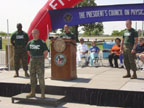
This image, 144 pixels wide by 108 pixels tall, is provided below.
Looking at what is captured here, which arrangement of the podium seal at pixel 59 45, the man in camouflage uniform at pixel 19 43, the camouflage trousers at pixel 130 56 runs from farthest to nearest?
the man in camouflage uniform at pixel 19 43
the camouflage trousers at pixel 130 56
the podium seal at pixel 59 45

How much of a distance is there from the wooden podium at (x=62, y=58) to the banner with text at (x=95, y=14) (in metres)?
3.50

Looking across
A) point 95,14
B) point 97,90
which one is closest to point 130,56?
point 97,90

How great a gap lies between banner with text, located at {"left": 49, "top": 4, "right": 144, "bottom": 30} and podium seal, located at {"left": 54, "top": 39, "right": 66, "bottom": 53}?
149 inches

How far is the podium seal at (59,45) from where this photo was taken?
7518 mm

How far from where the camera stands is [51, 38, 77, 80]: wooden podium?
753 centimetres

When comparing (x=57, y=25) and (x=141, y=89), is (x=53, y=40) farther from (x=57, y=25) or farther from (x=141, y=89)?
(x=57, y=25)

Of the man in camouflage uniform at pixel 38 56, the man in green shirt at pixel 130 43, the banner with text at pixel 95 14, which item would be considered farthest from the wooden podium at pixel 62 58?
the banner with text at pixel 95 14

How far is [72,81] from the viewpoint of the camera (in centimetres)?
753

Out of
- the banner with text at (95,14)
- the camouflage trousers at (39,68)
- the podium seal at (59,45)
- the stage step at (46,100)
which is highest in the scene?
the banner with text at (95,14)

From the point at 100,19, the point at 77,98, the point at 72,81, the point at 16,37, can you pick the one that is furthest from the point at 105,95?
the point at 100,19

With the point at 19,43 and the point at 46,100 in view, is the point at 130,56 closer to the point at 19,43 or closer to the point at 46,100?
the point at 46,100

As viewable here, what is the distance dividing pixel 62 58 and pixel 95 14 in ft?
13.1

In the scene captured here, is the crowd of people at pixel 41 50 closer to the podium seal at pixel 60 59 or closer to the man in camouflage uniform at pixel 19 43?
the man in camouflage uniform at pixel 19 43

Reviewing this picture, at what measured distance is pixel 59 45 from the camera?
24.8 feet
